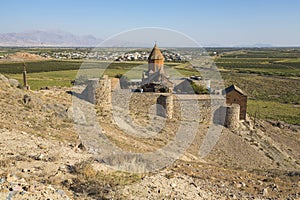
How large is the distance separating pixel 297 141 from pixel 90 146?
48.7 feet

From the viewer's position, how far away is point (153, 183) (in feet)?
18.0

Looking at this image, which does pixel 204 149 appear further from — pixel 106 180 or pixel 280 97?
pixel 280 97

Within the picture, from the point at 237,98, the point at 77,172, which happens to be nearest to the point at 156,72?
the point at 237,98

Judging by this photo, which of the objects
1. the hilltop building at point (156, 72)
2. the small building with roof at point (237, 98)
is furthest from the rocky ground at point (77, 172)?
the hilltop building at point (156, 72)

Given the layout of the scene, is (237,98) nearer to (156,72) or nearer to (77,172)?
(156,72)

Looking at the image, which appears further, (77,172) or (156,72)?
(156,72)

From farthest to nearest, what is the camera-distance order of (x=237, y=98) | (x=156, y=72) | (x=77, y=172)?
(x=156, y=72) < (x=237, y=98) < (x=77, y=172)

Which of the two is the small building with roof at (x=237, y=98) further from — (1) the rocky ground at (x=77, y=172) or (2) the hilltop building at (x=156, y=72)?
(1) the rocky ground at (x=77, y=172)

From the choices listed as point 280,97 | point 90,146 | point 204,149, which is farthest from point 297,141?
point 280,97

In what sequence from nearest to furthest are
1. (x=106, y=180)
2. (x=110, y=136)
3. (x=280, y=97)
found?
1. (x=106, y=180)
2. (x=110, y=136)
3. (x=280, y=97)

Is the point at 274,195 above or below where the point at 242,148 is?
above

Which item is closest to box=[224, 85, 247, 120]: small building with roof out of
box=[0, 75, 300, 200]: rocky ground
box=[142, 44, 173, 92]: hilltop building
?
box=[142, 44, 173, 92]: hilltop building

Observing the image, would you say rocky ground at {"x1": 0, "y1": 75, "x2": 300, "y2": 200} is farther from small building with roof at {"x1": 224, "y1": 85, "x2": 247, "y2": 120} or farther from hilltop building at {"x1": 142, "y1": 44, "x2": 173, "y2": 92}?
hilltop building at {"x1": 142, "y1": 44, "x2": 173, "y2": 92}

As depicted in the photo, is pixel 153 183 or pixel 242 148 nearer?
pixel 153 183
